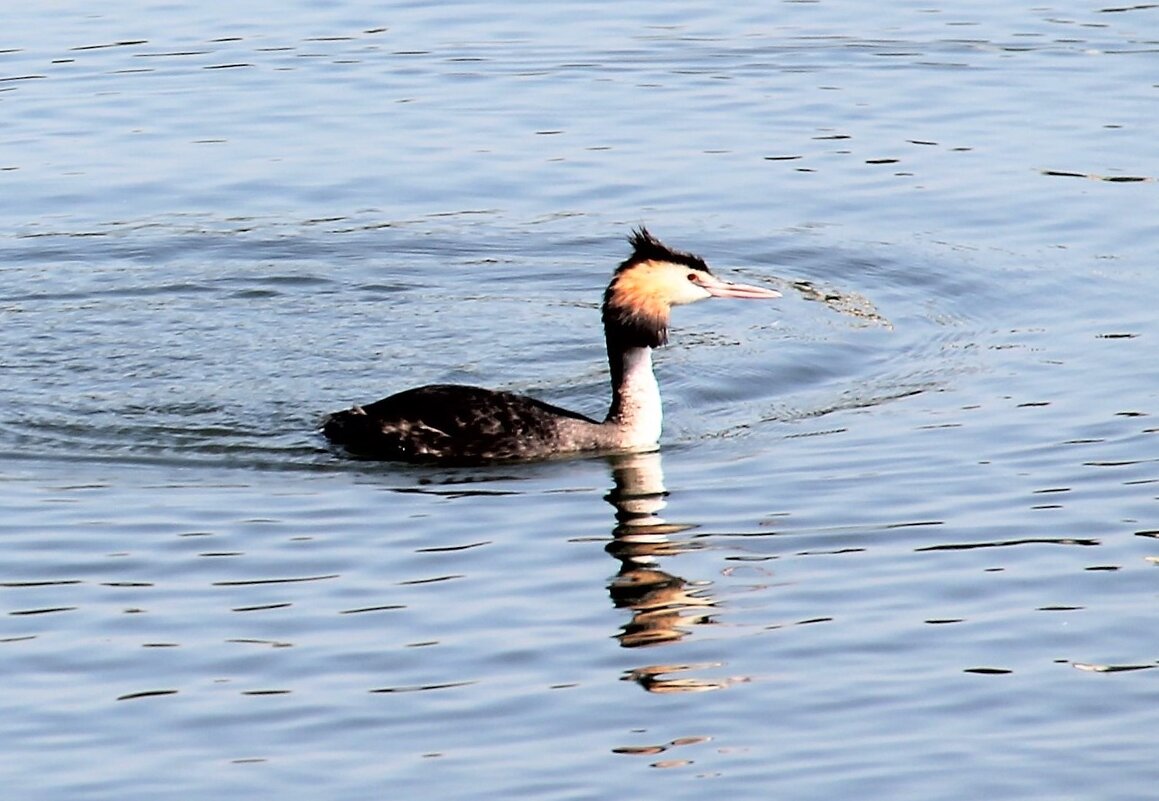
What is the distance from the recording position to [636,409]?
13.0 meters

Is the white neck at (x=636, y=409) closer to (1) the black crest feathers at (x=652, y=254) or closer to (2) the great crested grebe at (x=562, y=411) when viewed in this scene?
(2) the great crested grebe at (x=562, y=411)

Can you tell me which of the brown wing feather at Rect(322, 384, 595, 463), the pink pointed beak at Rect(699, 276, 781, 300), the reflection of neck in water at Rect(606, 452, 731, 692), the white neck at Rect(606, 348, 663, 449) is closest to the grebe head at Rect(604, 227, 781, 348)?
the pink pointed beak at Rect(699, 276, 781, 300)

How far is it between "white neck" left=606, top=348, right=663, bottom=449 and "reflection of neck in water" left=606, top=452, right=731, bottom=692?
385 millimetres

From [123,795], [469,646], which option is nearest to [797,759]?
[469,646]

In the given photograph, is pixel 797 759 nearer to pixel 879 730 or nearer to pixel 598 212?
pixel 879 730

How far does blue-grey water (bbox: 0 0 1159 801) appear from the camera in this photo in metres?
8.73

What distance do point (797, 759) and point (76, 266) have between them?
9.37 metres

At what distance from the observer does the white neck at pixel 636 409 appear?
42.4 feet

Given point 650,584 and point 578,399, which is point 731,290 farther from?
point 650,584

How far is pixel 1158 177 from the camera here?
1778 centimetres

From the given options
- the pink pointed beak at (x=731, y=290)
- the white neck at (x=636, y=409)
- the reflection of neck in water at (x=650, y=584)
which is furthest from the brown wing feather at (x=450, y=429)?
the pink pointed beak at (x=731, y=290)

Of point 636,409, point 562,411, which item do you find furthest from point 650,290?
point 562,411

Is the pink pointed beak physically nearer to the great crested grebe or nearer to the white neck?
the great crested grebe

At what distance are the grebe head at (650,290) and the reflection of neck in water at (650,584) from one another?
939 millimetres
